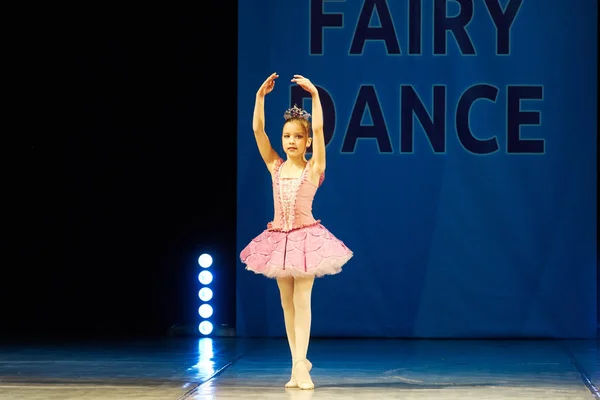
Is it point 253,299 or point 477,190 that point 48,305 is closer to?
point 253,299

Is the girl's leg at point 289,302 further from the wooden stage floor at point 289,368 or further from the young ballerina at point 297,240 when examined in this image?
the wooden stage floor at point 289,368

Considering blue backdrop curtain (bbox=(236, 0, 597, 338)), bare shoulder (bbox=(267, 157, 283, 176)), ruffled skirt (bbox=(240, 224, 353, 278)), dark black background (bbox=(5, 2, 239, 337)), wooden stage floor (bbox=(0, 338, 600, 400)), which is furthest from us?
dark black background (bbox=(5, 2, 239, 337))

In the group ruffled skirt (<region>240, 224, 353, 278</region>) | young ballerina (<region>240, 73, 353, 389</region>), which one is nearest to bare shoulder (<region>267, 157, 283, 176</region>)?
young ballerina (<region>240, 73, 353, 389</region>)

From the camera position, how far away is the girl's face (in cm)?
482

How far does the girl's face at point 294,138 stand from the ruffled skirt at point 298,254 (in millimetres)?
344

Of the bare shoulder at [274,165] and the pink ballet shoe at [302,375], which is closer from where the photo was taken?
the pink ballet shoe at [302,375]

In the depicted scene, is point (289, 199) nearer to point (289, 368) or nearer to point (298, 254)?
point (298, 254)

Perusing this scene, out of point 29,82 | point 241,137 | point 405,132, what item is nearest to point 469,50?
point 405,132

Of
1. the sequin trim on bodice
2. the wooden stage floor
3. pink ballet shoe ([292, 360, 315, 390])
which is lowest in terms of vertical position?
the wooden stage floor

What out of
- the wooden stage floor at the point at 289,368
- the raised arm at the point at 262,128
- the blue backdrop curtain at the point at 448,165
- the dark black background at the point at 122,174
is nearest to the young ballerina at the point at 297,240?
the raised arm at the point at 262,128

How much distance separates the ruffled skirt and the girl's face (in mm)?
344

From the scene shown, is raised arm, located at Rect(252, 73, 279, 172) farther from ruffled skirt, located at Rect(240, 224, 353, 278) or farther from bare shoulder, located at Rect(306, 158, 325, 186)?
ruffled skirt, located at Rect(240, 224, 353, 278)

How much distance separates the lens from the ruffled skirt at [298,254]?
4.64 metres

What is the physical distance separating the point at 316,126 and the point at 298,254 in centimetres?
56
